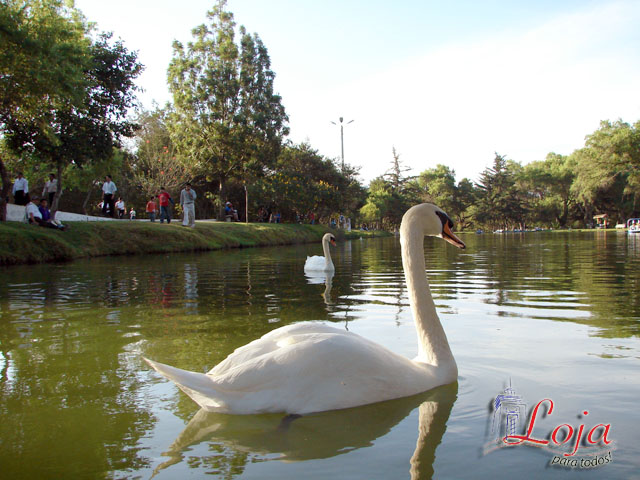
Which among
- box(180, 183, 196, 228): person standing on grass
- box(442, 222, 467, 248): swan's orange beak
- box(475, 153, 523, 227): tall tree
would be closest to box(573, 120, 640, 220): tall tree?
box(475, 153, 523, 227): tall tree

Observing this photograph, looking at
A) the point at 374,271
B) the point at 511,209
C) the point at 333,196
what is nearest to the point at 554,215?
the point at 511,209

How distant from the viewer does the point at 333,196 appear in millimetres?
46625

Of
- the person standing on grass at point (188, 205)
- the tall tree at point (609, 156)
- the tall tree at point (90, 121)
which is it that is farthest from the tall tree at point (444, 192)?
the tall tree at point (90, 121)

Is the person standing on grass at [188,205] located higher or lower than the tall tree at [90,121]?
lower

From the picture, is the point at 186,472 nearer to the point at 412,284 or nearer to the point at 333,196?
the point at 412,284

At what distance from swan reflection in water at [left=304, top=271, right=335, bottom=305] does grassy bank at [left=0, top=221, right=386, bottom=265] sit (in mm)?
8715

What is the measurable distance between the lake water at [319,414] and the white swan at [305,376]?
10 centimetres

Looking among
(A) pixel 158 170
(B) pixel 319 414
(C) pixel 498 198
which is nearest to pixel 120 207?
(A) pixel 158 170

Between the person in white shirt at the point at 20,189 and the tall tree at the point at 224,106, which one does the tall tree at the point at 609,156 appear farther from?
the person in white shirt at the point at 20,189

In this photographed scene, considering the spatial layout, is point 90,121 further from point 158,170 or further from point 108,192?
point 158,170

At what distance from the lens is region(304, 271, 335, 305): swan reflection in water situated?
345 inches

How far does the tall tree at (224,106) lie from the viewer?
37125mm

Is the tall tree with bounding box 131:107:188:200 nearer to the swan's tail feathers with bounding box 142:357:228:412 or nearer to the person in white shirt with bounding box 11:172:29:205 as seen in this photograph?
the person in white shirt with bounding box 11:172:29:205

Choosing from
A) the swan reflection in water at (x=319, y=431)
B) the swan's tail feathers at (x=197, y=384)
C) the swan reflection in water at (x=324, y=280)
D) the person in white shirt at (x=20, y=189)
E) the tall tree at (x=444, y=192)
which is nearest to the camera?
the swan reflection in water at (x=319, y=431)
